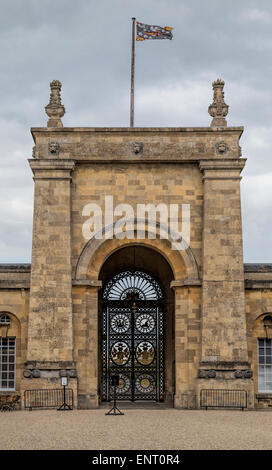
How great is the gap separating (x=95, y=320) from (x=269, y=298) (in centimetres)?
571

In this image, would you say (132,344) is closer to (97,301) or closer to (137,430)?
(97,301)

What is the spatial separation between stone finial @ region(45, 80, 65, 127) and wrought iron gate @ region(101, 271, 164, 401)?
6011 millimetres

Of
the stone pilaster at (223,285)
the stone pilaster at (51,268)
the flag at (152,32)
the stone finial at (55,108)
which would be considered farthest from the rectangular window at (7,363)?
the flag at (152,32)

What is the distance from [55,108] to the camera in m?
25.5

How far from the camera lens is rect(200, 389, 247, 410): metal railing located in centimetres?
2312

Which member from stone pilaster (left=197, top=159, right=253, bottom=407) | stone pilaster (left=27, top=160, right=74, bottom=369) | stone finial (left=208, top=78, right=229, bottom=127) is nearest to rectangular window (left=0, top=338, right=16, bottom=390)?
stone pilaster (left=27, top=160, right=74, bottom=369)

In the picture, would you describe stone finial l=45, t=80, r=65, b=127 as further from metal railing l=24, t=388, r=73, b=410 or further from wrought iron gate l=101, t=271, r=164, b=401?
metal railing l=24, t=388, r=73, b=410

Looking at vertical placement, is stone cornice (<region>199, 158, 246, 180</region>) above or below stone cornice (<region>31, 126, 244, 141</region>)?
below

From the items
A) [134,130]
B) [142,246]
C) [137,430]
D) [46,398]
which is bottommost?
[137,430]

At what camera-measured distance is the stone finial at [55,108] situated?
998 inches

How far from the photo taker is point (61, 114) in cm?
2547

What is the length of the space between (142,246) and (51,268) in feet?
10.9

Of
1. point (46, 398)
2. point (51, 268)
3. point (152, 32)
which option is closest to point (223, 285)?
point (51, 268)

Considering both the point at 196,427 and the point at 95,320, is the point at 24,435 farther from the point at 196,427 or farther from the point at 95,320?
the point at 95,320
